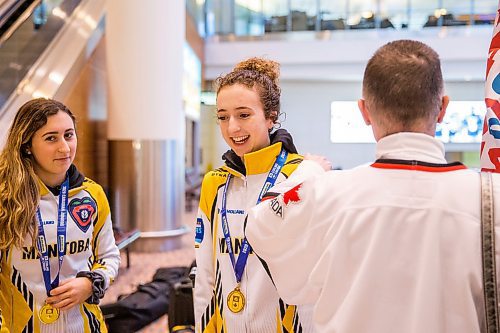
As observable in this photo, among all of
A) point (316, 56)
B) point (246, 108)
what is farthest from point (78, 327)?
point (316, 56)

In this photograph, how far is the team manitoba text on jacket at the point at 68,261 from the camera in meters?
1.84

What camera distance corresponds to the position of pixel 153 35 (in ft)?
22.1

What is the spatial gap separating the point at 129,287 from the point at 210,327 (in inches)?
143

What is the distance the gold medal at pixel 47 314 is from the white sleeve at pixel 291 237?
1052mm

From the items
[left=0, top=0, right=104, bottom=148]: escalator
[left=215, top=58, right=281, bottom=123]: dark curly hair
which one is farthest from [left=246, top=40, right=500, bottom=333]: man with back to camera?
[left=0, top=0, right=104, bottom=148]: escalator

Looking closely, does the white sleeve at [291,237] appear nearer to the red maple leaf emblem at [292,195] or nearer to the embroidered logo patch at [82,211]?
the red maple leaf emblem at [292,195]

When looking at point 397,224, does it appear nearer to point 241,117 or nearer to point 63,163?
point 241,117

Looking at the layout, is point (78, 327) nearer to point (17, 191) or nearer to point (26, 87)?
point (17, 191)

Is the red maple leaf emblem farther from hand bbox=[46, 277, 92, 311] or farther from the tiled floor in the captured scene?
the tiled floor

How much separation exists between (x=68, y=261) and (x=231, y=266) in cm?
70

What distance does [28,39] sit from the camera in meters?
5.64

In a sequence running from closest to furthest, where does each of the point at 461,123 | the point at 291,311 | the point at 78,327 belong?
the point at 291,311, the point at 78,327, the point at 461,123

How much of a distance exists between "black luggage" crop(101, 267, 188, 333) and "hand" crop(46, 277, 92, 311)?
167 cm

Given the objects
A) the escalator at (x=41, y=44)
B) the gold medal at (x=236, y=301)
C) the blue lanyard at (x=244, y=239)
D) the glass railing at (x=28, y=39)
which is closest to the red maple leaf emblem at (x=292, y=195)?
the blue lanyard at (x=244, y=239)
